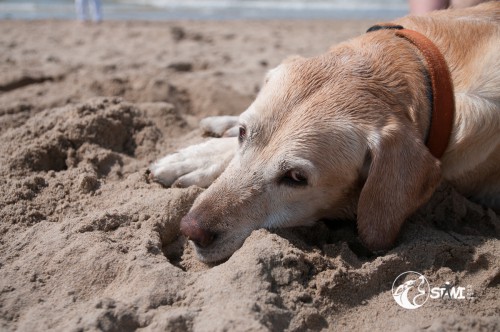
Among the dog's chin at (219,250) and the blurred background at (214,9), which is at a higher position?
the blurred background at (214,9)

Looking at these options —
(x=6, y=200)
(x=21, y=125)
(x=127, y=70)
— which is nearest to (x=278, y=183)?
(x=6, y=200)

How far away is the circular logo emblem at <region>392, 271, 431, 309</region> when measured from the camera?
7.89ft

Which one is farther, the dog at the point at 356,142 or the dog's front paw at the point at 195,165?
the dog's front paw at the point at 195,165

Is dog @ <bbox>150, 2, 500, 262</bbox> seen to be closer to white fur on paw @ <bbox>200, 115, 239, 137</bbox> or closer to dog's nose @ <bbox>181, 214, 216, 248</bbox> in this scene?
dog's nose @ <bbox>181, 214, 216, 248</bbox>

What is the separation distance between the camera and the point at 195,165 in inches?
136

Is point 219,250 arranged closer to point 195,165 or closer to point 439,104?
point 195,165

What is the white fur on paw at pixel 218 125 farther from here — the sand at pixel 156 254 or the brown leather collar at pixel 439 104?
the brown leather collar at pixel 439 104

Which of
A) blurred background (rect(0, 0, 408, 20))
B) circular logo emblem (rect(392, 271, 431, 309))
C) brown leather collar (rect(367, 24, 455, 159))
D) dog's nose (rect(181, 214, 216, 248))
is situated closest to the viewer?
circular logo emblem (rect(392, 271, 431, 309))

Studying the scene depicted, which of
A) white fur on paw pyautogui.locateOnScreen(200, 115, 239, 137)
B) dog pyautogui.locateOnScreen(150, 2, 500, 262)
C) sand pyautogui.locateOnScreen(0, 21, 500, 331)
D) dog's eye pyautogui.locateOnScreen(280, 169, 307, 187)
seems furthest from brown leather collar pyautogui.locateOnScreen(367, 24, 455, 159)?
white fur on paw pyautogui.locateOnScreen(200, 115, 239, 137)

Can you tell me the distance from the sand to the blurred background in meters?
7.00

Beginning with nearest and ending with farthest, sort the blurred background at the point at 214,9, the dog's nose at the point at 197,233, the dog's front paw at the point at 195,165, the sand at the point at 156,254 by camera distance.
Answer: the sand at the point at 156,254 < the dog's nose at the point at 197,233 < the dog's front paw at the point at 195,165 < the blurred background at the point at 214,9

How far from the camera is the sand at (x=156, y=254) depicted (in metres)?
2.23

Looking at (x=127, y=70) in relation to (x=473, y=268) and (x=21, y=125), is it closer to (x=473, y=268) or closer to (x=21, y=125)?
(x=21, y=125)

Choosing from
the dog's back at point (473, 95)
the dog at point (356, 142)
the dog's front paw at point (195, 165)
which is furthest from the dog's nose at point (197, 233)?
the dog's back at point (473, 95)
